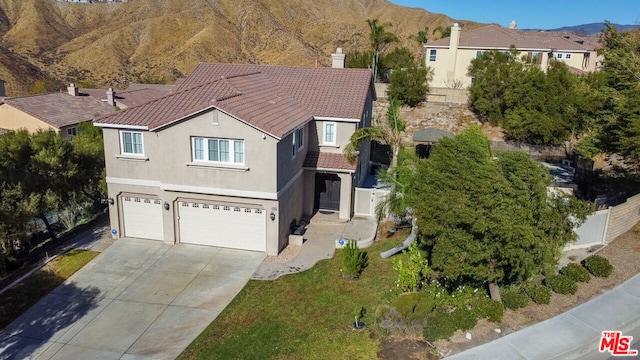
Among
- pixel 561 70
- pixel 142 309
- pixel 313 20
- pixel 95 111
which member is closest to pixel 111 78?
pixel 95 111

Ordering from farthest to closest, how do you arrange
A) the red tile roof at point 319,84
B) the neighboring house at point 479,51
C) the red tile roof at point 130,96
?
the red tile roof at point 130,96 < the neighboring house at point 479,51 < the red tile roof at point 319,84

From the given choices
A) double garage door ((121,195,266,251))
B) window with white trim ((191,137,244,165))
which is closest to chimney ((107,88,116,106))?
double garage door ((121,195,266,251))

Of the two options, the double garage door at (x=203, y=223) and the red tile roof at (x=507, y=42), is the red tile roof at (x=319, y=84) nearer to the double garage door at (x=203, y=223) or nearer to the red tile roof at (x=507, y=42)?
the double garage door at (x=203, y=223)

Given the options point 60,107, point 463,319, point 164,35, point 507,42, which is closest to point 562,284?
point 463,319

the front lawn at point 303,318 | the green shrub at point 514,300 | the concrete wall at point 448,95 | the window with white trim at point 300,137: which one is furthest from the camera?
the concrete wall at point 448,95

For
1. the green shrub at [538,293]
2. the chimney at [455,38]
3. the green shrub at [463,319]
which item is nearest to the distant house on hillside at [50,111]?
the green shrub at [463,319]

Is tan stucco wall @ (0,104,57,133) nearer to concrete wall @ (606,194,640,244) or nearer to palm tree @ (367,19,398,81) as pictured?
palm tree @ (367,19,398,81)

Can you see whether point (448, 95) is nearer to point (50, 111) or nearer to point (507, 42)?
point (507, 42)
